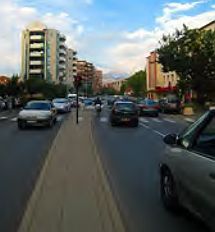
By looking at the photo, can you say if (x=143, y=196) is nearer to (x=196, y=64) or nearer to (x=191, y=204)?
(x=191, y=204)

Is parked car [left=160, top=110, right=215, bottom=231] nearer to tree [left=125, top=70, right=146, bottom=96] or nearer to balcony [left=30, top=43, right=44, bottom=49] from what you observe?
tree [left=125, top=70, right=146, bottom=96]

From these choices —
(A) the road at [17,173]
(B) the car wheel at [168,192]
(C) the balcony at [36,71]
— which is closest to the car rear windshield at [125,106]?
(A) the road at [17,173]

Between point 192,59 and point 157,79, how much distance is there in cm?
6245

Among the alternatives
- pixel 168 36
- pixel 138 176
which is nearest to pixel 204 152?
pixel 138 176

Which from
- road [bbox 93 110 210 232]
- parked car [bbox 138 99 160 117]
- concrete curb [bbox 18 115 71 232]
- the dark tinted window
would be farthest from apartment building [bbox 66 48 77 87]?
the dark tinted window

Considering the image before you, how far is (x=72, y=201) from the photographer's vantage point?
7.75 metres

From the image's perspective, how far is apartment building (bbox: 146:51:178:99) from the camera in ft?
329

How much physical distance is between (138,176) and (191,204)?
440 centimetres

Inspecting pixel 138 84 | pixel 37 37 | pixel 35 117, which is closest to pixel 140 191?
pixel 35 117

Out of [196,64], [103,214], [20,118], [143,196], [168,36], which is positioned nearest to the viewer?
[103,214]

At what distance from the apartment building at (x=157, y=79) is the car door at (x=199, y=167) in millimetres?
89869

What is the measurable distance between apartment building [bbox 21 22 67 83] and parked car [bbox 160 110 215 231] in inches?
5769

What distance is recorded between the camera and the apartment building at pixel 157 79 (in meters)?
100

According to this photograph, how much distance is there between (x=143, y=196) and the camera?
8.40m
